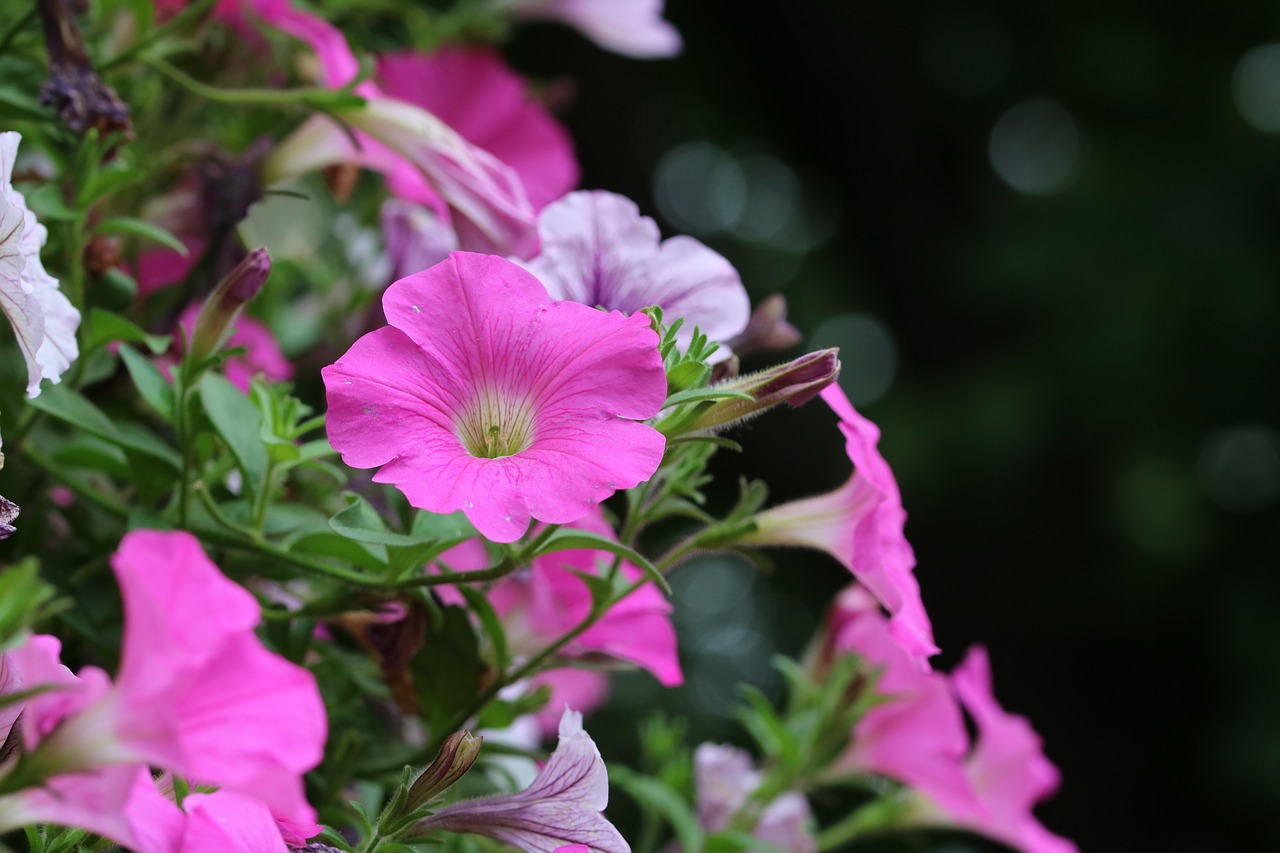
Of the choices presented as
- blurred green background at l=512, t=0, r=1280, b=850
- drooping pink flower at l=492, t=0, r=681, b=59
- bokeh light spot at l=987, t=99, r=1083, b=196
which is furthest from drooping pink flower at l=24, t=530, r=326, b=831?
bokeh light spot at l=987, t=99, r=1083, b=196

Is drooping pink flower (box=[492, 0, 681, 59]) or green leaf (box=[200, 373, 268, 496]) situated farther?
drooping pink flower (box=[492, 0, 681, 59])

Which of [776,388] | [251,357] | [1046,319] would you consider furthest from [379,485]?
[1046,319]

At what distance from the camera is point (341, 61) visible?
53 cm

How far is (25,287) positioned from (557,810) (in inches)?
7.7

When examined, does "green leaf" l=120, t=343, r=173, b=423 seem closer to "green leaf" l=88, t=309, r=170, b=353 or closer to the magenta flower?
"green leaf" l=88, t=309, r=170, b=353

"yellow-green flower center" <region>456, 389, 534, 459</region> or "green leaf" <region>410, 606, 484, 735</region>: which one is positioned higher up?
"yellow-green flower center" <region>456, 389, 534, 459</region>

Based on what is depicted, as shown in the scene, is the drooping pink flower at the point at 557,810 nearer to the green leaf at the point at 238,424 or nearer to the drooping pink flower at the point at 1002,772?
the green leaf at the point at 238,424

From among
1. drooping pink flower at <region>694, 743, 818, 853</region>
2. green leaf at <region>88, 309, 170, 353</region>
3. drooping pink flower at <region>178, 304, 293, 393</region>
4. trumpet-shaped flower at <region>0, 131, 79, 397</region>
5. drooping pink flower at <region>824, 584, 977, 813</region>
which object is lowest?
drooping pink flower at <region>694, 743, 818, 853</region>

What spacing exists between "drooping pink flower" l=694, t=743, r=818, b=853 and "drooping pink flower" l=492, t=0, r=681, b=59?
0.36 meters

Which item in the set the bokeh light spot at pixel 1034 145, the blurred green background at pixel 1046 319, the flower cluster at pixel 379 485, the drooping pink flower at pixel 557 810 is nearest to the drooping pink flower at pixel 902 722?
the flower cluster at pixel 379 485

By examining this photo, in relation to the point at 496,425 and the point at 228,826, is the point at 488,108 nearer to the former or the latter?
the point at 496,425

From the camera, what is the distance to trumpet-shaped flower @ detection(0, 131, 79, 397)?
0.31 m

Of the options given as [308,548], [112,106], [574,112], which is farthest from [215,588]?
[574,112]

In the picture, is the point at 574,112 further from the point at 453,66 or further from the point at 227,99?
the point at 227,99
